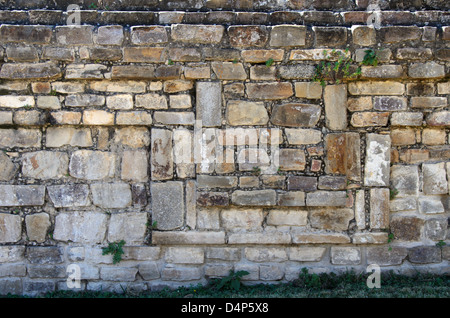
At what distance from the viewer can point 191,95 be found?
354 cm

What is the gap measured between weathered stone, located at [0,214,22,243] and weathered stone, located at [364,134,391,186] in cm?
308

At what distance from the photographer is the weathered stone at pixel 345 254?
11.7ft

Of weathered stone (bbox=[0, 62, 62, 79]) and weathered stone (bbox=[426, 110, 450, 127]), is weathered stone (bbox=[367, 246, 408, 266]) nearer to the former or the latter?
weathered stone (bbox=[426, 110, 450, 127])

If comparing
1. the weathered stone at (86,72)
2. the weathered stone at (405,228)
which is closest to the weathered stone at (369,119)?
the weathered stone at (405,228)

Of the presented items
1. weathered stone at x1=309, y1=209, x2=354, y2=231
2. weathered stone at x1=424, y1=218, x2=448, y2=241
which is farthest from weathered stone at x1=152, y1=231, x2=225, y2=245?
weathered stone at x1=424, y1=218, x2=448, y2=241

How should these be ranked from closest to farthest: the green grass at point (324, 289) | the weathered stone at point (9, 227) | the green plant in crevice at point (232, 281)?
1. the green grass at point (324, 289)
2. the green plant in crevice at point (232, 281)
3. the weathered stone at point (9, 227)

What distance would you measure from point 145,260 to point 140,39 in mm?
1923

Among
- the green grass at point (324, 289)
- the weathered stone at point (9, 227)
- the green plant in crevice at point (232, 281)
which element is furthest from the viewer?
the weathered stone at point (9, 227)

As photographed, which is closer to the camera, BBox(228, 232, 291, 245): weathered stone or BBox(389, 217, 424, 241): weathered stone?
BBox(228, 232, 291, 245): weathered stone

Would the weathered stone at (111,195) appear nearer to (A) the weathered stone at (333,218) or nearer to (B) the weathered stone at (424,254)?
(A) the weathered stone at (333,218)

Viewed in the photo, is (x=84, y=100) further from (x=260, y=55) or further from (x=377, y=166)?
(x=377, y=166)

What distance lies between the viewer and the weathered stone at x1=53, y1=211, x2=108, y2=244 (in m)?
3.54

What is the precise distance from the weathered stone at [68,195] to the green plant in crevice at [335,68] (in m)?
2.27

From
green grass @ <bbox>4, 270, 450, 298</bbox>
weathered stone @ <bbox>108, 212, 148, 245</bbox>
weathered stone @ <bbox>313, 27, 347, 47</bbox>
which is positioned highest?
weathered stone @ <bbox>313, 27, 347, 47</bbox>
